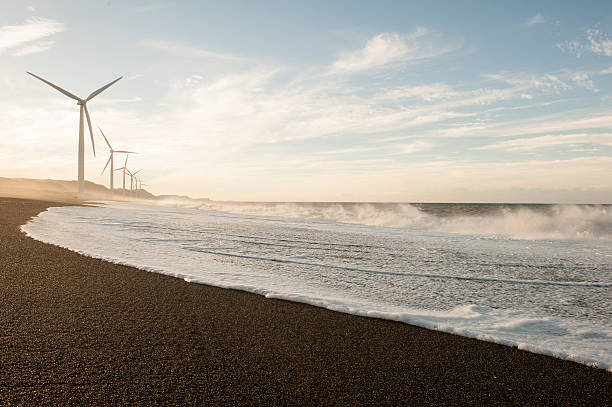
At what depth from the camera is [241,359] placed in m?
3.09

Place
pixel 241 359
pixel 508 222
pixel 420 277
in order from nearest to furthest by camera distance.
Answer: pixel 241 359
pixel 420 277
pixel 508 222

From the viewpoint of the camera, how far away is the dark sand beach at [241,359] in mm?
2564

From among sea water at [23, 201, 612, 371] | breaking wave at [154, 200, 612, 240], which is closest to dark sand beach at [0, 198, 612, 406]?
sea water at [23, 201, 612, 371]

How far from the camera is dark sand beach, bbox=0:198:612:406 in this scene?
8.41 feet

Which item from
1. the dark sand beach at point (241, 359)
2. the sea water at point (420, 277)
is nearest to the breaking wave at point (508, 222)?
the sea water at point (420, 277)

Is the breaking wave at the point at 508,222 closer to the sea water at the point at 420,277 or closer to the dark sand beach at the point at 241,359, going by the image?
the sea water at the point at 420,277

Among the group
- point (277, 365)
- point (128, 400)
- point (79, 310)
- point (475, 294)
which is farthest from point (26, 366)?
point (475, 294)

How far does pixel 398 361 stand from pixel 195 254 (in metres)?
6.45

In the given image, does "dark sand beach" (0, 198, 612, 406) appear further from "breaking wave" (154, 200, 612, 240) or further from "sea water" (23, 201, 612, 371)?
"breaking wave" (154, 200, 612, 240)

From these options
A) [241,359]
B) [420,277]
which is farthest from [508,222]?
[241,359]

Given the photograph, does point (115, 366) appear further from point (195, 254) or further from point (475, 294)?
point (195, 254)

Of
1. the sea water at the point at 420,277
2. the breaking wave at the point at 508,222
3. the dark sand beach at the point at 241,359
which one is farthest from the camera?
the breaking wave at the point at 508,222

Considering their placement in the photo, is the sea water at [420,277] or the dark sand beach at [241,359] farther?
the sea water at [420,277]

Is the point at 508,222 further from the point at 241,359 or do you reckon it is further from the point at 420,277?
the point at 241,359
